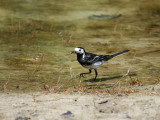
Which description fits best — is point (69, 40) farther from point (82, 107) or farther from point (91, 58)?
point (82, 107)

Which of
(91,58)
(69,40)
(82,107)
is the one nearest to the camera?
(82,107)

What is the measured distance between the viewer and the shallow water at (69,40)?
1059cm

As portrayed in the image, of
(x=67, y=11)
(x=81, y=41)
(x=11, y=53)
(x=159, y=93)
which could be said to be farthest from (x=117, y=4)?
(x=159, y=93)

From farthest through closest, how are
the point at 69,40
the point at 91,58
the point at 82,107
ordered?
1. the point at 69,40
2. the point at 91,58
3. the point at 82,107

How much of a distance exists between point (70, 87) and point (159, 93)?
2212mm

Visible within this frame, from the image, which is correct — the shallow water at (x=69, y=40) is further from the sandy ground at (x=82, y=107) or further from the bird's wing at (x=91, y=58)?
the sandy ground at (x=82, y=107)

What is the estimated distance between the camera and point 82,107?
754cm

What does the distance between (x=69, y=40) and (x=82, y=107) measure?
7.37 metres

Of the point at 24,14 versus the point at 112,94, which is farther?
the point at 24,14

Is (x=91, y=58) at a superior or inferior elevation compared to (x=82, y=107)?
superior

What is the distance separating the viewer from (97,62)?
1046cm

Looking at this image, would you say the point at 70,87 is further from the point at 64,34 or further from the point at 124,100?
the point at 64,34

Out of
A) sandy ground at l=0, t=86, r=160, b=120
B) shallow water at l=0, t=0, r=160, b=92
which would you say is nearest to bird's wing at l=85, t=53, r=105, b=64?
shallow water at l=0, t=0, r=160, b=92

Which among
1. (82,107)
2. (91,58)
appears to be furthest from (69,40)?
(82,107)
